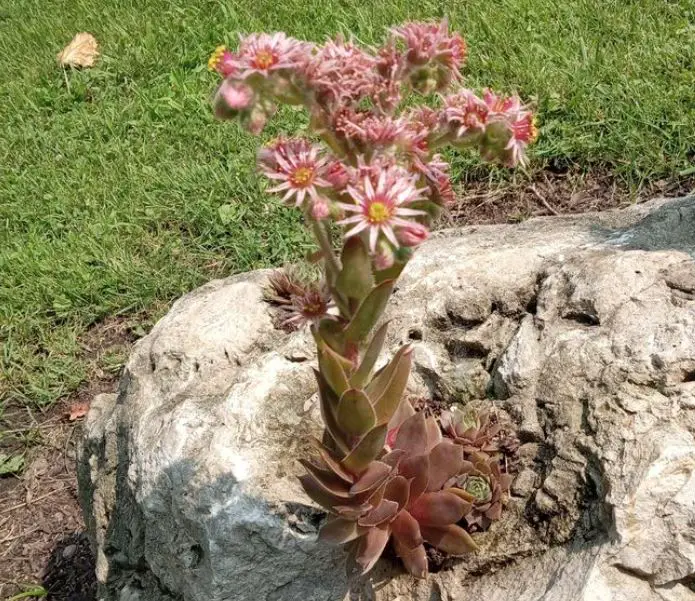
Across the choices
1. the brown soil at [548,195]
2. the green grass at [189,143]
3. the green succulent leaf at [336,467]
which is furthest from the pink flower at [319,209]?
the green grass at [189,143]

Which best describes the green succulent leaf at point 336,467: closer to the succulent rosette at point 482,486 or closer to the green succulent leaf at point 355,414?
the green succulent leaf at point 355,414

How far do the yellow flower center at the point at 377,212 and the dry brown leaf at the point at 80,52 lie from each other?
5.16 meters

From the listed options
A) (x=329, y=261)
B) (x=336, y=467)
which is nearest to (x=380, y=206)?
(x=329, y=261)

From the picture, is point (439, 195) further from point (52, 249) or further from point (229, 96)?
point (52, 249)

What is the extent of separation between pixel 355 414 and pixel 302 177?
62cm

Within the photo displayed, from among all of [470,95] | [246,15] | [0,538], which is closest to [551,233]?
[470,95]

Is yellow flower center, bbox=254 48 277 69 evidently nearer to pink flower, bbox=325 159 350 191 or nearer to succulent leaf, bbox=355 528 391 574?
pink flower, bbox=325 159 350 191

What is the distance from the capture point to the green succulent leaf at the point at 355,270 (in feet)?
5.78

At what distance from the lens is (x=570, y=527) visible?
90.2 inches

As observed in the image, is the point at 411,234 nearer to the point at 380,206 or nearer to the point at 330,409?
the point at 380,206

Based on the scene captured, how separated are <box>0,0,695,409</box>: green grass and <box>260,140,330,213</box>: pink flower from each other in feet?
9.03

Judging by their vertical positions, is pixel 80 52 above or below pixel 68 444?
above

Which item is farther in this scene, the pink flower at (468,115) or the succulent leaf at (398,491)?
the succulent leaf at (398,491)

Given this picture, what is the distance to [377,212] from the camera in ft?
5.42
